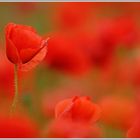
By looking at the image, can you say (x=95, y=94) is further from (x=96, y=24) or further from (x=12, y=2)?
(x=12, y=2)

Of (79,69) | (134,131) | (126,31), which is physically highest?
(126,31)

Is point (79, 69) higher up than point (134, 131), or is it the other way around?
point (79, 69)

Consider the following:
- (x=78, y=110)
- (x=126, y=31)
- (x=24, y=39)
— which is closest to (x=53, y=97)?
(x=78, y=110)

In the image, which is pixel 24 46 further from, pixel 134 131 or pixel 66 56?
pixel 134 131

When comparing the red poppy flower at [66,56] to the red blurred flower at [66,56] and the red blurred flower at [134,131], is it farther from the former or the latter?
the red blurred flower at [134,131]

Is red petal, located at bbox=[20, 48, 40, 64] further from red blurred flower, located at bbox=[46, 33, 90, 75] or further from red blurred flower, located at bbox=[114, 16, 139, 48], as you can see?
red blurred flower, located at bbox=[114, 16, 139, 48]

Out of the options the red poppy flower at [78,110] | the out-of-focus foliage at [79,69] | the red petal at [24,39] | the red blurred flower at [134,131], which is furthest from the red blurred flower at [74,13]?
the red blurred flower at [134,131]

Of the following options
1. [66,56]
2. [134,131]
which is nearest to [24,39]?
[66,56]
